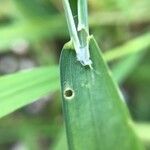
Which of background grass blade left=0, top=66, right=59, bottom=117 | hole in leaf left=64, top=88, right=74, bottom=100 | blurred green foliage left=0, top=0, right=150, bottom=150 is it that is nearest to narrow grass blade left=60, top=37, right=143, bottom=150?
hole in leaf left=64, top=88, right=74, bottom=100

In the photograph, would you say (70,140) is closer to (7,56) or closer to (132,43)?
(132,43)

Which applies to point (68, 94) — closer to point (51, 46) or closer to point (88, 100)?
point (88, 100)

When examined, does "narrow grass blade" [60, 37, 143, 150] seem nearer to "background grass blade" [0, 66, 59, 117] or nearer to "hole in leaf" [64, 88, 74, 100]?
"hole in leaf" [64, 88, 74, 100]

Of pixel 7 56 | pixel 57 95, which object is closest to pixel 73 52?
pixel 57 95

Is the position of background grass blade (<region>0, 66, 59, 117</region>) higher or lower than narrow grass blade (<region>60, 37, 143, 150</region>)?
higher

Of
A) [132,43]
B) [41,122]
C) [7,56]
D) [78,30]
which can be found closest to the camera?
[78,30]

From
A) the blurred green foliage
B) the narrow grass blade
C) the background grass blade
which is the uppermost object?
the blurred green foliage
